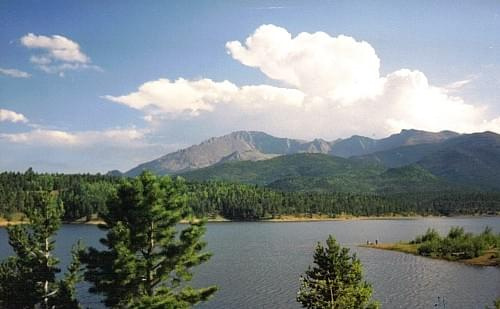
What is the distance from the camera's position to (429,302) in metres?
75.9

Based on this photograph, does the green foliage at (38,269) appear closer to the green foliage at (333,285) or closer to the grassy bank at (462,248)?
the green foliage at (333,285)

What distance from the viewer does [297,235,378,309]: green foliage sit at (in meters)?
Answer: 34.8

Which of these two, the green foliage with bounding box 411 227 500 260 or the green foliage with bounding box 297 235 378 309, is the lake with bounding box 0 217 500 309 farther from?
the green foliage with bounding box 297 235 378 309

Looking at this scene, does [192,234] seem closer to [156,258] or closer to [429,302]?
[156,258]

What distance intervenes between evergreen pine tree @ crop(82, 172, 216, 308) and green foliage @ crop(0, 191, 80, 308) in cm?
690

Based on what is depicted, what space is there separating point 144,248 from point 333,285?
575 inches

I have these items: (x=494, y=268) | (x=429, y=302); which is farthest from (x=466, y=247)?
(x=429, y=302)

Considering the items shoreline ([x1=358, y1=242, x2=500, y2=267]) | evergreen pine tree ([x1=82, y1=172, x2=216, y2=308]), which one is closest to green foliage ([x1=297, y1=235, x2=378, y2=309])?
evergreen pine tree ([x1=82, y1=172, x2=216, y2=308])

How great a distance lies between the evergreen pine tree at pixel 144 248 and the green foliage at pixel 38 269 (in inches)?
272

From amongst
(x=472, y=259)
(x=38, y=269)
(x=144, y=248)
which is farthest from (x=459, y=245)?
(x=38, y=269)

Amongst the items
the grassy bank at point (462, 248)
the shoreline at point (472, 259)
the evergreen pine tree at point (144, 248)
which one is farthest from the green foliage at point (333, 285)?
the grassy bank at point (462, 248)

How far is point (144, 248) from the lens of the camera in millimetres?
35156

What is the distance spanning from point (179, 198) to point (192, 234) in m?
3.28

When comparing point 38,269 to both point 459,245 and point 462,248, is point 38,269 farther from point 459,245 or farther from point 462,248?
point 459,245
